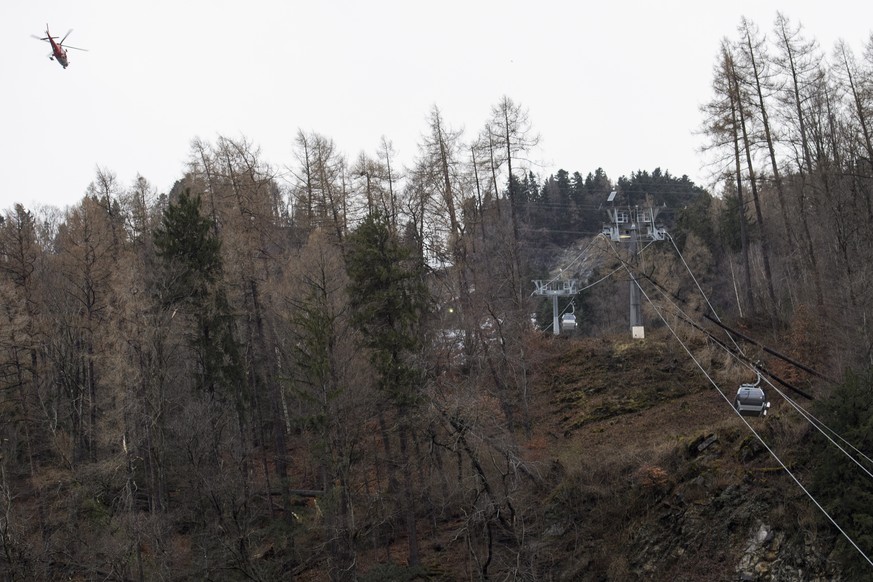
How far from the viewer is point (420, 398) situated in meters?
24.0

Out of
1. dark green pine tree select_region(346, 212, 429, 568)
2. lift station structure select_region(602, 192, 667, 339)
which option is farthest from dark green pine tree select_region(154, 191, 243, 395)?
lift station structure select_region(602, 192, 667, 339)

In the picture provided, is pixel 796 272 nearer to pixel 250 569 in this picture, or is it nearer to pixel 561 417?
pixel 561 417

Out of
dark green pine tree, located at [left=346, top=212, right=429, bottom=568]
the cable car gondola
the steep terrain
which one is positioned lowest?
the steep terrain

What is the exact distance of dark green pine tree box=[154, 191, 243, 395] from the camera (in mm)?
27609

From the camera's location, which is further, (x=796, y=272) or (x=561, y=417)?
(x=796, y=272)

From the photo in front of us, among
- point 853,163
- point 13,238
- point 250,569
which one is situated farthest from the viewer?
point 13,238

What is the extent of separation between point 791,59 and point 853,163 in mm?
4733

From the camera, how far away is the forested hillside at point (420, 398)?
68.7ft

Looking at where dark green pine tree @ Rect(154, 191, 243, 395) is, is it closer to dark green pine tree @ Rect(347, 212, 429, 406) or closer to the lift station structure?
dark green pine tree @ Rect(347, 212, 429, 406)

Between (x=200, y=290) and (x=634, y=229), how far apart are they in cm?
1808

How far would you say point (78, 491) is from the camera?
2623cm

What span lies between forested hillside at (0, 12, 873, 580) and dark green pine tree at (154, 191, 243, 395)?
100 millimetres

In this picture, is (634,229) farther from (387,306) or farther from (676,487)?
(676,487)

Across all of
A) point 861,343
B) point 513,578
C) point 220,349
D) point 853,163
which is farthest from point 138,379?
point 853,163
